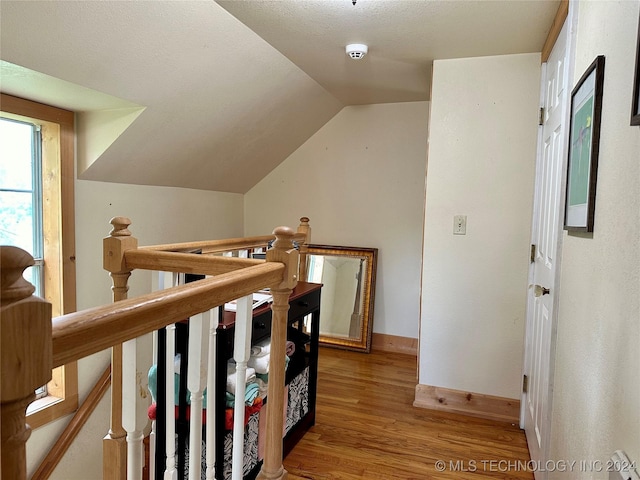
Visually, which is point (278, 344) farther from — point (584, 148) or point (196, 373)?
point (584, 148)

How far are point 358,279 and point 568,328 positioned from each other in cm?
233

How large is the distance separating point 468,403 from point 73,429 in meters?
2.34

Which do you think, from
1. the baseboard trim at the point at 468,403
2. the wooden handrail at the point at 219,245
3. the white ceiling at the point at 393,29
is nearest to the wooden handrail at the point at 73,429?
the wooden handrail at the point at 219,245

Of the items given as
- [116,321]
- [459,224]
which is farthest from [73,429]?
[459,224]

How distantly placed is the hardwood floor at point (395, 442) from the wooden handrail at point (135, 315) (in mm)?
1388

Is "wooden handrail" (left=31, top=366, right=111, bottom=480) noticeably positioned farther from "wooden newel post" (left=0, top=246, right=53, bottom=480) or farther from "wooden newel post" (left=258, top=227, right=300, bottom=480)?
"wooden newel post" (left=0, top=246, right=53, bottom=480)

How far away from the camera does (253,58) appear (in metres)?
2.34

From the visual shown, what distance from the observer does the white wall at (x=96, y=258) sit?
2.45 meters

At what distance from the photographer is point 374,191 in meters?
3.66

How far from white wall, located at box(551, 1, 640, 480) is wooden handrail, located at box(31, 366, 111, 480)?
8.15 ft

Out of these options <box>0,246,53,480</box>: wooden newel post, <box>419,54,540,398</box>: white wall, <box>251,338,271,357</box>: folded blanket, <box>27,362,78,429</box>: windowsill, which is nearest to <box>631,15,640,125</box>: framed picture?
<box>0,246,53,480</box>: wooden newel post

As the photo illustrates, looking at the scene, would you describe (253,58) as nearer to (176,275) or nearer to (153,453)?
(176,275)

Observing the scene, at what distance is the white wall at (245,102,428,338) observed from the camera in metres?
3.53

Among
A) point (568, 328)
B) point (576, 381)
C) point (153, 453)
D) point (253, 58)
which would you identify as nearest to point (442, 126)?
point (253, 58)
